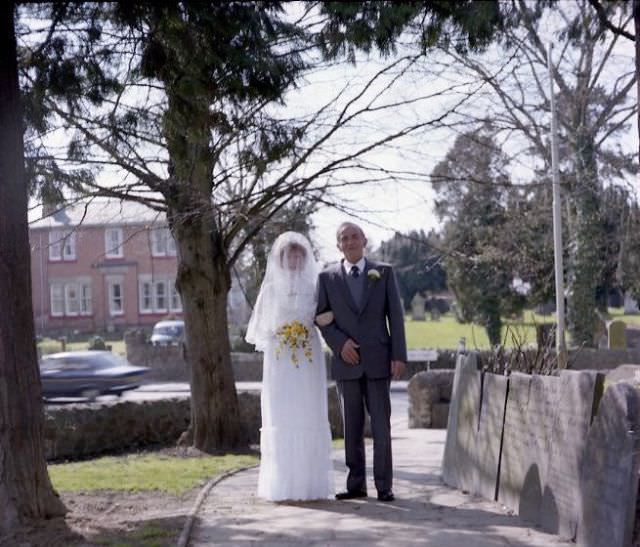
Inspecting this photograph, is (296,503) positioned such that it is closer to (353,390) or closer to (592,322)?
(353,390)

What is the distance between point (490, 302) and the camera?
44.9m

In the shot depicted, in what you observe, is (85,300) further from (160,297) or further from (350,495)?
(350,495)

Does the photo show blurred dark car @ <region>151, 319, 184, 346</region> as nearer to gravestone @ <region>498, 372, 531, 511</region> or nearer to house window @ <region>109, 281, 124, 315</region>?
house window @ <region>109, 281, 124, 315</region>

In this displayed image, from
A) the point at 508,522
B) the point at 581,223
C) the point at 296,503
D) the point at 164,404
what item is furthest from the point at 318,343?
the point at 581,223

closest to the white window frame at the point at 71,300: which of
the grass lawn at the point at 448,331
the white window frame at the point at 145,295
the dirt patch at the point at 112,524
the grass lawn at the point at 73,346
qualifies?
the white window frame at the point at 145,295

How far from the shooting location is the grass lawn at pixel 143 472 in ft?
31.2

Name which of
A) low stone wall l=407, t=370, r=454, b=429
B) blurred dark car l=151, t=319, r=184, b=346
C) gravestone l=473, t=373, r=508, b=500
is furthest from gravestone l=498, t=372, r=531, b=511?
blurred dark car l=151, t=319, r=184, b=346

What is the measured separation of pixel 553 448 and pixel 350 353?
6.45 ft

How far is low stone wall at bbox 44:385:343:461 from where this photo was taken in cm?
1388

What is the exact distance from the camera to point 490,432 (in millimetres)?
8023

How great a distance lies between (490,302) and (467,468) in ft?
121

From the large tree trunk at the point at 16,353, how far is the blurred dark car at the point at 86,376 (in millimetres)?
22521

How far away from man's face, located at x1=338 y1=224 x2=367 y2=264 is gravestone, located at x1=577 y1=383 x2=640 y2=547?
9.42 ft

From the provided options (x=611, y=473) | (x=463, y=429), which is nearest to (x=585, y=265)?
(x=463, y=429)
